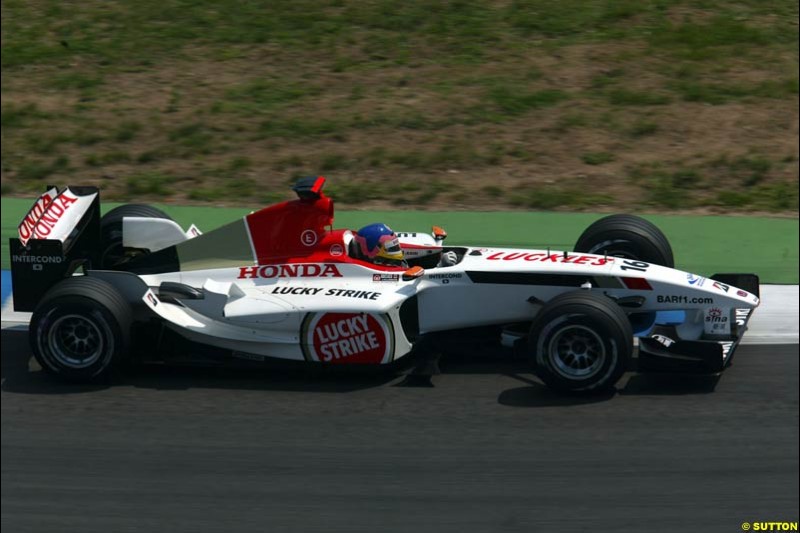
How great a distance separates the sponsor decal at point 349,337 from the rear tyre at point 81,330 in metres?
1.25

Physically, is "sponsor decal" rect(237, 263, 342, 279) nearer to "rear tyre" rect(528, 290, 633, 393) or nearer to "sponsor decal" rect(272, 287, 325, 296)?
"sponsor decal" rect(272, 287, 325, 296)

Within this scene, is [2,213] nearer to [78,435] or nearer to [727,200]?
[78,435]

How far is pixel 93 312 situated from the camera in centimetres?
763

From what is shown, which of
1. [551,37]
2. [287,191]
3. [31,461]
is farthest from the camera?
[551,37]

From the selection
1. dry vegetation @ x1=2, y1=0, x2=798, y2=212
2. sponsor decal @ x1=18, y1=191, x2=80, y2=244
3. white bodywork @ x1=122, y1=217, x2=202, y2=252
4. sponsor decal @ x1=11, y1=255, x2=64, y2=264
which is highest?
dry vegetation @ x1=2, y1=0, x2=798, y2=212

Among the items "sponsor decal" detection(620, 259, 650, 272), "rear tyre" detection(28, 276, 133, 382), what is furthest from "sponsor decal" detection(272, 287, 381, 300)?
"sponsor decal" detection(620, 259, 650, 272)

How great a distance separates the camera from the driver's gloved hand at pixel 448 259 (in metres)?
8.13

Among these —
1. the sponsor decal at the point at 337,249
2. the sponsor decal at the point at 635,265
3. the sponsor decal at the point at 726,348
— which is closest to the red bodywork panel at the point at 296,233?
the sponsor decal at the point at 337,249

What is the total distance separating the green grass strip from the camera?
10477 millimetres

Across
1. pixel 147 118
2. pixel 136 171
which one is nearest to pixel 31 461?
pixel 136 171

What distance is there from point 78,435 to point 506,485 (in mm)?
2640

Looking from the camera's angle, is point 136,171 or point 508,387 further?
point 136,171

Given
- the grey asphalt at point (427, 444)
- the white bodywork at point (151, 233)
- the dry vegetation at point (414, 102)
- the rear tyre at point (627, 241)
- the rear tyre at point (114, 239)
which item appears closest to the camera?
the grey asphalt at point (427, 444)

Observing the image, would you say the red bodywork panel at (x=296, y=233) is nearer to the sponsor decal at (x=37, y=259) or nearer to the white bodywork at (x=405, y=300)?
the white bodywork at (x=405, y=300)
